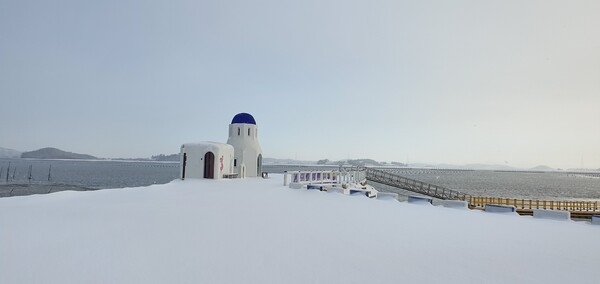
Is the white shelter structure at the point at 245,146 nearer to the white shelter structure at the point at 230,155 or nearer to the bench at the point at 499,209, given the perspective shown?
the white shelter structure at the point at 230,155

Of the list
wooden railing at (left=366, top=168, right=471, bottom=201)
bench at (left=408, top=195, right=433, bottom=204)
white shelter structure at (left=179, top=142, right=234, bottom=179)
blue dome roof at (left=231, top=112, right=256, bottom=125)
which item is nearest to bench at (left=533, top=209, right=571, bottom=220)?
bench at (left=408, top=195, right=433, bottom=204)

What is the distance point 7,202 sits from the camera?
52.7ft

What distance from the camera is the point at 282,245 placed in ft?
29.7

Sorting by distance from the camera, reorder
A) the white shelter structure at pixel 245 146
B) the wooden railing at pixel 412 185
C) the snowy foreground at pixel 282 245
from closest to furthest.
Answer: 1. the snowy foreground at pixel 282 245
2. the white shelter structure at pixel 245 146
3. the wooden railing at pixel 412 185

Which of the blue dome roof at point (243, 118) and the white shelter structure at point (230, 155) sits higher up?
the blue dome roof at point (243, 118)

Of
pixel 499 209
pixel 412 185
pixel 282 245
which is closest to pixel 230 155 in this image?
pixel 412 185

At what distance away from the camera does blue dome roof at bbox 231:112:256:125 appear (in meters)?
38.2

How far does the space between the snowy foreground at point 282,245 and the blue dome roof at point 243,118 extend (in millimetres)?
22808

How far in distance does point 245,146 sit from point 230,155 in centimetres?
355

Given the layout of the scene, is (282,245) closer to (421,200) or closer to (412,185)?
(421,200)

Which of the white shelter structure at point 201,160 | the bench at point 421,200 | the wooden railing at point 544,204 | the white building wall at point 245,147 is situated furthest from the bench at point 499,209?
the white building wall at point 245,147

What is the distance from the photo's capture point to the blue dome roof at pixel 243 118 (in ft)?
125

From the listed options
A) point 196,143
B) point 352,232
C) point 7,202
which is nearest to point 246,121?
point 196,143

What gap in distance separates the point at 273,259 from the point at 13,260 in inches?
230
